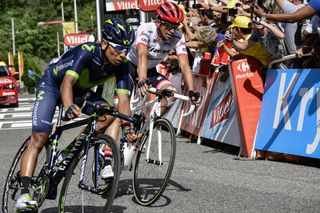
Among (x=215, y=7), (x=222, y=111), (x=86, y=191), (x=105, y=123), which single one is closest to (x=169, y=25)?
(x=105, y=123)

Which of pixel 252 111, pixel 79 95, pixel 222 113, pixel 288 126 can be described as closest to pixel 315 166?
pixel 288 126

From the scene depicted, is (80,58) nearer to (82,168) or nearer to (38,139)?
(38,139)

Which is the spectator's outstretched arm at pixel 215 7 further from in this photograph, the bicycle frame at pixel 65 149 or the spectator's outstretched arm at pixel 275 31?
the bicycle frame at pixel 65 149

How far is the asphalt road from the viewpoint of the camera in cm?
637

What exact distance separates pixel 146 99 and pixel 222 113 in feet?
11.4

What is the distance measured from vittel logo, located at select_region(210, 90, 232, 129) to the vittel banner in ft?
3.37

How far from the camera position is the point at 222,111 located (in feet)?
34.5

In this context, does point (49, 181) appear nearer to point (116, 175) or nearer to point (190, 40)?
point (116, 175)

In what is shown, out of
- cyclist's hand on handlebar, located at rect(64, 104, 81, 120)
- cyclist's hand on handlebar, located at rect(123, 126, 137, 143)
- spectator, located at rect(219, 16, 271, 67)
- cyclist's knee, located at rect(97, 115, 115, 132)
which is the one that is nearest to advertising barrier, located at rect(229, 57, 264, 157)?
spectator, located at rect(219, 16, 271, 67)

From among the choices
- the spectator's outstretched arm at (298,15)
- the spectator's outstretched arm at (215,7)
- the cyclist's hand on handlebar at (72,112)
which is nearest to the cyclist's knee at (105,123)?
the cyclist's hand on handlebar at (72,112)

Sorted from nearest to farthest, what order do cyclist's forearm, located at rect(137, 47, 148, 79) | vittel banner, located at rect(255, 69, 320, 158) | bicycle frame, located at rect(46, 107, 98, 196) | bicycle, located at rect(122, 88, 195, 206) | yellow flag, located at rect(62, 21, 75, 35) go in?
1. bicycle frame, located at rect(46, 107, 98, 196)
2. bicycle, located at rect(122, 88, 195, 206)
3. cyclist's forearm, located at rect(137, 47, 148, 79)
4. vittel banner, located at rect(255, 69, 320, 158)
5. yellow flag, located at rect(62, 21, 75, 35)

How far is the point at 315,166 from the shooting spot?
8.43 m

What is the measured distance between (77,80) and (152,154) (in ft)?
Result: 3.75

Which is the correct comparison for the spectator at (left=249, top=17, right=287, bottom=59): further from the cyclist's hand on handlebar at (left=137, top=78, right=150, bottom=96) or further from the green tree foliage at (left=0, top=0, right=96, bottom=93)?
the green tree foliage at (left=0, top=0, right=96, bottom=93)
